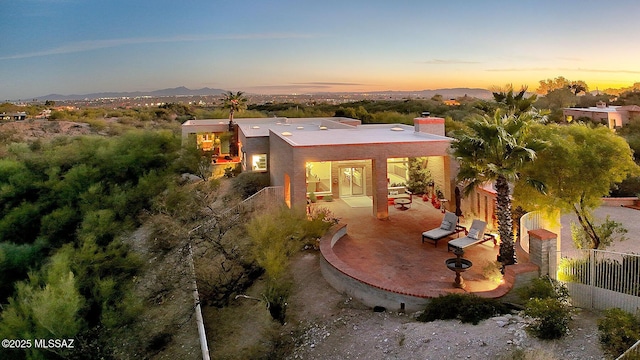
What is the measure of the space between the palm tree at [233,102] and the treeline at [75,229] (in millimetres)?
4952

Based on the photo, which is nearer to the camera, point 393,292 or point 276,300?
point 393,292

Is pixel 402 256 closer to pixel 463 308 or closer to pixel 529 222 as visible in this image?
pixel 463 308

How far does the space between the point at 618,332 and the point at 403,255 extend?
612cm

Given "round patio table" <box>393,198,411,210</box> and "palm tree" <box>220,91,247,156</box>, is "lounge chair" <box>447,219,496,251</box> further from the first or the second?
"palm tree" <box>220,91,247,156</box>

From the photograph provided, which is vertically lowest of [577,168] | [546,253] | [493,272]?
[493,272]

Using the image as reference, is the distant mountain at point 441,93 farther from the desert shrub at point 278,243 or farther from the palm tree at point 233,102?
the desert shrub at point 278,243

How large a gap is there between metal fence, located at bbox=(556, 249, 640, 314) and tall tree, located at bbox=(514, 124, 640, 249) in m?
1.99

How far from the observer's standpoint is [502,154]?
10.1 meters

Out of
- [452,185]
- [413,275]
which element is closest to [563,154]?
[413,275]

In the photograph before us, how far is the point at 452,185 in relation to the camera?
16.7 m

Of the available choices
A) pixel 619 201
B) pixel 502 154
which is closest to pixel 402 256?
pixel 502 154

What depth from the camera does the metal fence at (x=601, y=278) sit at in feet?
26.0

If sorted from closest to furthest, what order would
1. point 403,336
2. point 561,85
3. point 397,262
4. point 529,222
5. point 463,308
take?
1. point 403,336
2. point 463,308
3. point 529,222
4. point 397,262
5. point 561,85

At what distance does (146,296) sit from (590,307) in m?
13.5
